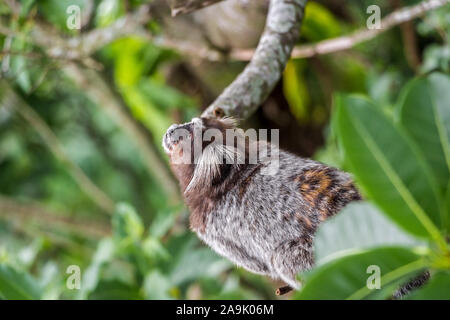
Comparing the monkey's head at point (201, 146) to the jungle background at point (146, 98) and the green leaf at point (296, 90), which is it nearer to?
the jungle background at point (146, 98)

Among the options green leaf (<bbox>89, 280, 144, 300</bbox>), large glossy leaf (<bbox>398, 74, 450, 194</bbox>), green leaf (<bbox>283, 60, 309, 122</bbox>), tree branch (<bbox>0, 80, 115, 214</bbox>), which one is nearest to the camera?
large glossy leaf (<bbox>398, 74, 450, 194</bbox>)

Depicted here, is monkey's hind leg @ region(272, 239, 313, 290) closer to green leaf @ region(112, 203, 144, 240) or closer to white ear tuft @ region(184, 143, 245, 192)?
white ear tuft @ region(184, 143, 245, 192)

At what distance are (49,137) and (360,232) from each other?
3372 mm

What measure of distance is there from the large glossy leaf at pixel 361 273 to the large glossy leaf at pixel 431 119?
0.68 feet

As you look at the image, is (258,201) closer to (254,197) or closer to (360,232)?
(254,197)

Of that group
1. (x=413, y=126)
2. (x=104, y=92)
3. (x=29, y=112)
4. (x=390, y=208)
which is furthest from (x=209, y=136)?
(x=29, y=112)

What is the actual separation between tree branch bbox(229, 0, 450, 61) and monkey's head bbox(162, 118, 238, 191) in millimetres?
956

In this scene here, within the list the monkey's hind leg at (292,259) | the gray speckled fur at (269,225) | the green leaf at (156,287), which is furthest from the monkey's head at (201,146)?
the green leaf at (156,287)

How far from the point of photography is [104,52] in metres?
4.05

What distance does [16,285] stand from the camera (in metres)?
2.14

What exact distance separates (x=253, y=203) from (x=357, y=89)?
91.3 inches

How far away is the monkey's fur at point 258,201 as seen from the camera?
1.67 m

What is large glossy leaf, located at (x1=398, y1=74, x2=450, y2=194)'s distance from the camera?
42.1 inches

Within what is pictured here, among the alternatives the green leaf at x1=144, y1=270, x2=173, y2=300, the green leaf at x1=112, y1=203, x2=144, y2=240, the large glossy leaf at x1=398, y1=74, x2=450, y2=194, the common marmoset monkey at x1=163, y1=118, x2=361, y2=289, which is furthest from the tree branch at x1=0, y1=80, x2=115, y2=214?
the large glossy leaf at x1=398, y1=74, x2=450, y2=194
